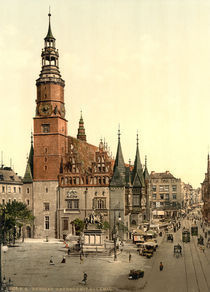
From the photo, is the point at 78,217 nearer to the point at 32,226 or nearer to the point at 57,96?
the point at 32,226

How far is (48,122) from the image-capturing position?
86062mm

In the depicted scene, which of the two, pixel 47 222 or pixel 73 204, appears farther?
pixel 47 222

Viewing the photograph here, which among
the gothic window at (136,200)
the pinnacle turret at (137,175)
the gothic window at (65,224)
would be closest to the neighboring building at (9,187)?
the gothic window at (65,224)

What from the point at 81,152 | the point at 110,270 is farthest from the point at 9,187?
the point at 110,270

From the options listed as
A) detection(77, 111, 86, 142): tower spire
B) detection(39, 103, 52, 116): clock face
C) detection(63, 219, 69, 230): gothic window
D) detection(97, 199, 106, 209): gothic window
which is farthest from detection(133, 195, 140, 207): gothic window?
detection(77, 111, 86, 142): tower spire

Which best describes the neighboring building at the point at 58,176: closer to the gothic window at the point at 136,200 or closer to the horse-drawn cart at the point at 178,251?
the gothic window at the point at 136,200

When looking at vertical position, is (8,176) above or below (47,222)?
above

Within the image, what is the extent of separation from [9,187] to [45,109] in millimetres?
20471

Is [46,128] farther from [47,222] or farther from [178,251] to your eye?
[178,251]

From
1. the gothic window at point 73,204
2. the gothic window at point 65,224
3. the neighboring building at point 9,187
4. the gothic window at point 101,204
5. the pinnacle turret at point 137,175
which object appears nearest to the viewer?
the gothic window at point 101,204

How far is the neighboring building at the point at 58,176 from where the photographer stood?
83.6m

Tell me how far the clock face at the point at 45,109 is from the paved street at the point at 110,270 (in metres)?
29.4

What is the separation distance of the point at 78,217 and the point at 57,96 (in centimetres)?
2626

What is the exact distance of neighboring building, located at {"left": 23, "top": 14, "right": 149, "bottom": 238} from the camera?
8362 cm
